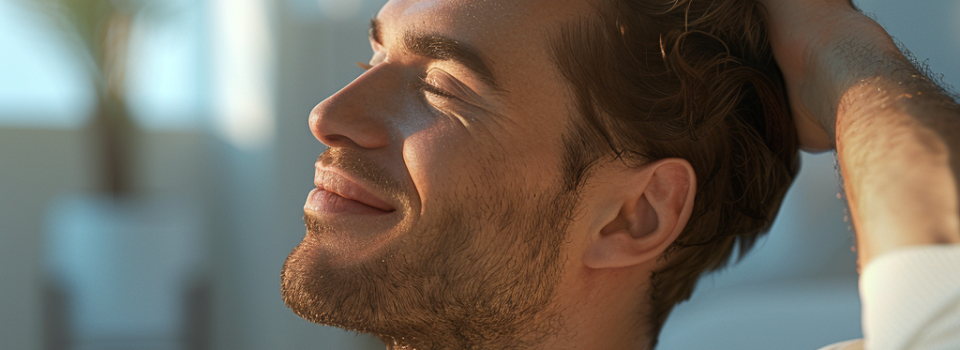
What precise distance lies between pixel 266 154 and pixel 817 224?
1.88 m

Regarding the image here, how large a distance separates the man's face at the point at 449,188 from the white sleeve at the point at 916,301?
46 cm

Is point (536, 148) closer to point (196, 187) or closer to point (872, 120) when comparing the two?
point (872, 120)

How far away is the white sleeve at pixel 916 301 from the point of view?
1.83 feet

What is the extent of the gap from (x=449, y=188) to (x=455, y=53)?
0.19 metres

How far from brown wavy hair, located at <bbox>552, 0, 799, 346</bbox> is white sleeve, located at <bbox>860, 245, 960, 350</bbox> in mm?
448

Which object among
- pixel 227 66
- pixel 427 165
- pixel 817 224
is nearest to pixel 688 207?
pixel 427 165

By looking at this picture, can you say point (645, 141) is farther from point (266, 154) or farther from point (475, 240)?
point (266, 154)

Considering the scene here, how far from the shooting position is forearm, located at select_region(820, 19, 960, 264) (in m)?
0.62

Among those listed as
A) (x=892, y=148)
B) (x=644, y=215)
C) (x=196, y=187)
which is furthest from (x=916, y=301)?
(x=196, y=187)

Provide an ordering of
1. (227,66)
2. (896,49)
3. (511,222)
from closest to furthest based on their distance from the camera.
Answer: (896,49) < (511,222) < (227,66)

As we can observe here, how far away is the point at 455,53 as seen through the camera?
0.98m

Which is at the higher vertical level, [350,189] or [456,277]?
[350,189]

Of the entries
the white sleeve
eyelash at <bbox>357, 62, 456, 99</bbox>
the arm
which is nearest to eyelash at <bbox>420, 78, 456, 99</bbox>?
eyelash at <bbox>357, 62, 456, 99</bbox>

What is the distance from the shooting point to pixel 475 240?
0.97 meters
